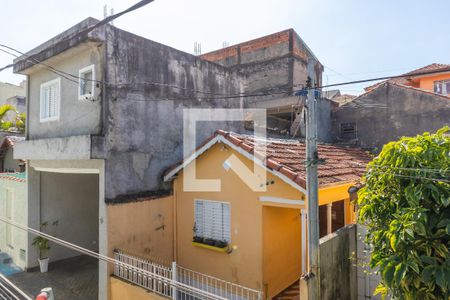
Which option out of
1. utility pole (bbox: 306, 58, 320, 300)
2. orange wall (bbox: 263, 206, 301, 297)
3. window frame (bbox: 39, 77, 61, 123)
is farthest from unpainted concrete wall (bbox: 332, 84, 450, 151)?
window frame (bbox: 39, 77, 61, 123)

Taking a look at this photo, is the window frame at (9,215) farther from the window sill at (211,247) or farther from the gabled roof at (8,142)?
the window sill at (211,247)

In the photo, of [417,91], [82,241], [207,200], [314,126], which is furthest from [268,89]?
[314,126]

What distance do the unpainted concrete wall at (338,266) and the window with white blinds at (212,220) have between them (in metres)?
3.36

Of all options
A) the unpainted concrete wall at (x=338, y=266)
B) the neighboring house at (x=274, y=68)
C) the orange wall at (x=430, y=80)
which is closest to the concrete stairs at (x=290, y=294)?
the unpainted concrete wall at (x=338, y=266)

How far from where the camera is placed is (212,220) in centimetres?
958

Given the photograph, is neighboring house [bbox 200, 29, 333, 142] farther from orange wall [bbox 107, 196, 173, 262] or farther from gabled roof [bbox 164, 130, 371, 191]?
orange wall [bbox 107, 196, 173, 262]

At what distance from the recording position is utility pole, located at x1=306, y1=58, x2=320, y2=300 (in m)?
5.54

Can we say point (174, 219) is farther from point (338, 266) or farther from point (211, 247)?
point (338, 266)

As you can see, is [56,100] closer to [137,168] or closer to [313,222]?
[137,168]

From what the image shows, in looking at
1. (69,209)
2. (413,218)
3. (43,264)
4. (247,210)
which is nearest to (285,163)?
(247,210)

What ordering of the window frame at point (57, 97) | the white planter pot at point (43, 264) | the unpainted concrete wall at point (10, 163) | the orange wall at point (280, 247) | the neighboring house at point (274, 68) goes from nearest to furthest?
the orange wall at point (280, 247) → the window frame at point (57, 97) → the white planter pot at point (43, 264) → the neighboring house at point (274, 68) → the unpainted concrete wall at point (10, 163)

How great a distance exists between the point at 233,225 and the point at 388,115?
11083mm

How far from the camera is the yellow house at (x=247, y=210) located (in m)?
8.22

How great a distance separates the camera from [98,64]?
918 centimetres
